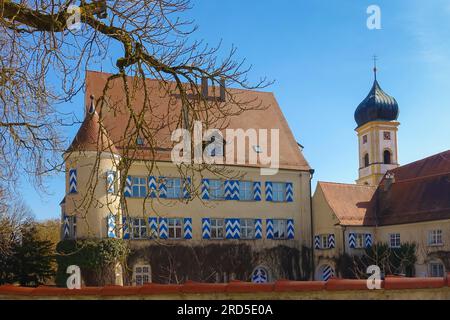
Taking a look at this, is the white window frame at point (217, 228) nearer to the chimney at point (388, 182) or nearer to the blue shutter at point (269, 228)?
the blue shutter at point (269, 228)

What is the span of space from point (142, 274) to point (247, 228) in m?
5.30

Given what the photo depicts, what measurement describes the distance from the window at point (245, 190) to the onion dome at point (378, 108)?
25.8 m

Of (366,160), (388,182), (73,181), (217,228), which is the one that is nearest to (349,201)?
(388,182)

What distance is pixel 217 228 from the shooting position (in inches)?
1054

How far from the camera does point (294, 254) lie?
91.9 ft

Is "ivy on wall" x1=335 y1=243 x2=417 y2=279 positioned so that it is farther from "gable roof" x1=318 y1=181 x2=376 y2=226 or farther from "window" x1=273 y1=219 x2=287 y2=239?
"window" x1=273 y1=219 x2=287 y2=239

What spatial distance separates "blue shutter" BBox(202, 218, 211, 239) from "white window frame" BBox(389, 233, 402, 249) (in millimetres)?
8475

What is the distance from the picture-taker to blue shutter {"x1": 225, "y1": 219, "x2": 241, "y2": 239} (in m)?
26.8

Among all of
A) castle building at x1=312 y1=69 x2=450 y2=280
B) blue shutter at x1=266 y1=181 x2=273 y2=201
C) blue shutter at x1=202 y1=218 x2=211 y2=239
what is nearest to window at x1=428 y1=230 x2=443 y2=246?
castle building at x1=312 y1=69 x2=450 y2=280

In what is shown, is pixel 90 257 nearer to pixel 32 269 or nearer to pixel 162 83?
pixel 32 269

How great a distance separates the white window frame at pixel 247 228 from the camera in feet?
89.2

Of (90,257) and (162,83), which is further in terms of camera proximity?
(90,257)
